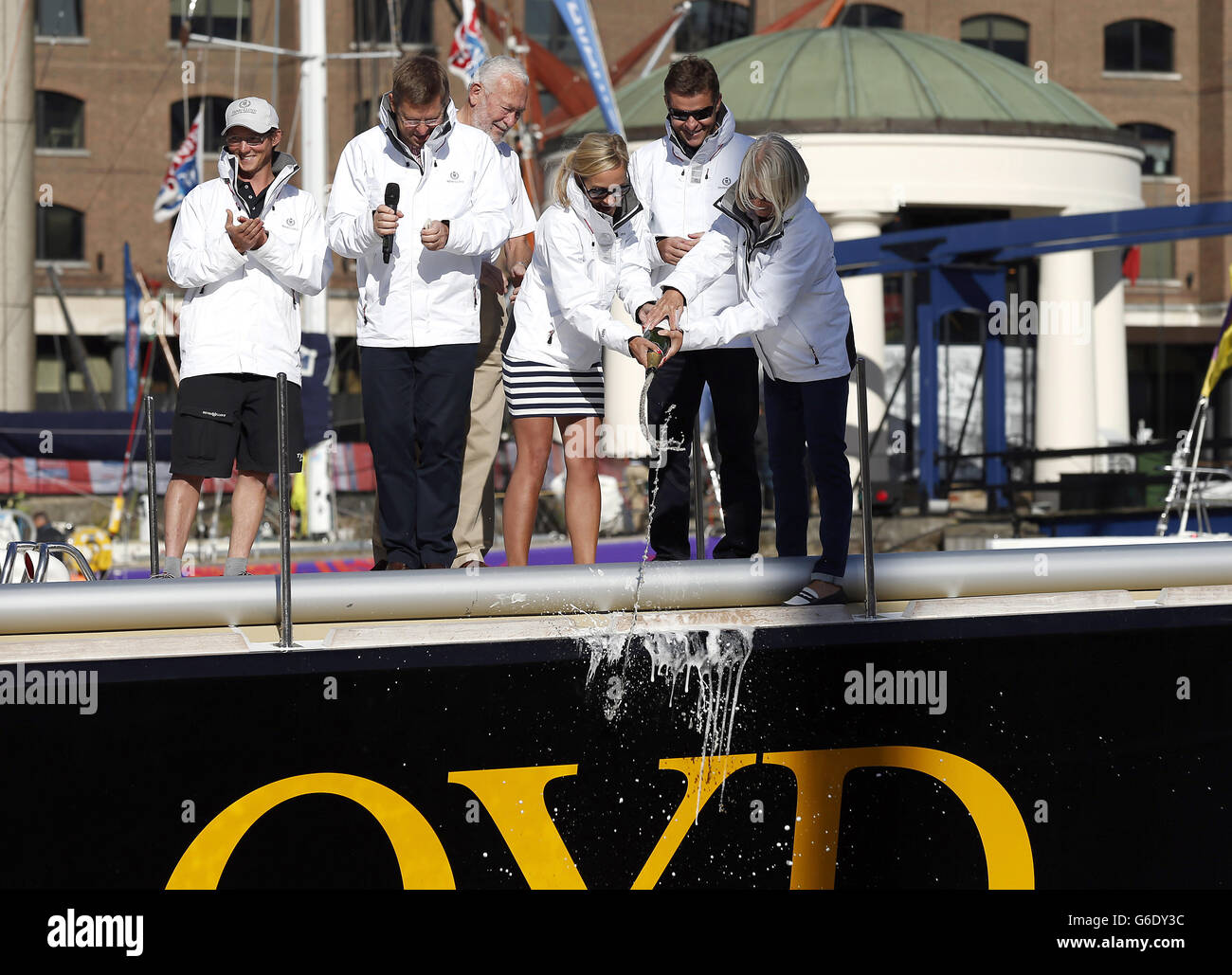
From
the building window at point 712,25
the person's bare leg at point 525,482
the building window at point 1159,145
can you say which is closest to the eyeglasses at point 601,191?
the person's bare leg at point 525,482

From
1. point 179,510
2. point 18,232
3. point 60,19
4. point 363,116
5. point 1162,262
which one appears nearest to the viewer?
point 179,510

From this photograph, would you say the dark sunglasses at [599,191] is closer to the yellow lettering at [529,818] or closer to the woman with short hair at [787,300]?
the woman with short hair at [787,300]

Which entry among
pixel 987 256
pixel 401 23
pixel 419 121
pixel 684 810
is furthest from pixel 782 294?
pixel 401 23

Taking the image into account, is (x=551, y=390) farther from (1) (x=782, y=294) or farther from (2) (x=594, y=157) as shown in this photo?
(1) (x=782, y=294)

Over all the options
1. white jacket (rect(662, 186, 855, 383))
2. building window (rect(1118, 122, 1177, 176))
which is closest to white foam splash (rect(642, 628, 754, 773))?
white jacket (rect(662, 186, 855, 383))

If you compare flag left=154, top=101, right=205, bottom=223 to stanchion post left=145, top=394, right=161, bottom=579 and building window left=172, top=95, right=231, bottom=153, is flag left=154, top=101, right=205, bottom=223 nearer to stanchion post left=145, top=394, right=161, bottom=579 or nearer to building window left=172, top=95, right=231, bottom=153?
building window left=172, top=95, right=231, bottom=153

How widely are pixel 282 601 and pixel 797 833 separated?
1.34m

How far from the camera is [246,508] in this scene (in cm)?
486

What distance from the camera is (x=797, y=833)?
3766mm

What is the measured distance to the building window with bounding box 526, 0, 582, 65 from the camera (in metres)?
36.7

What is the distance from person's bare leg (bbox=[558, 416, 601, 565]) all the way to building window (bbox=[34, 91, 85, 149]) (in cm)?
3277

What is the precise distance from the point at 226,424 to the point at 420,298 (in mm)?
711
